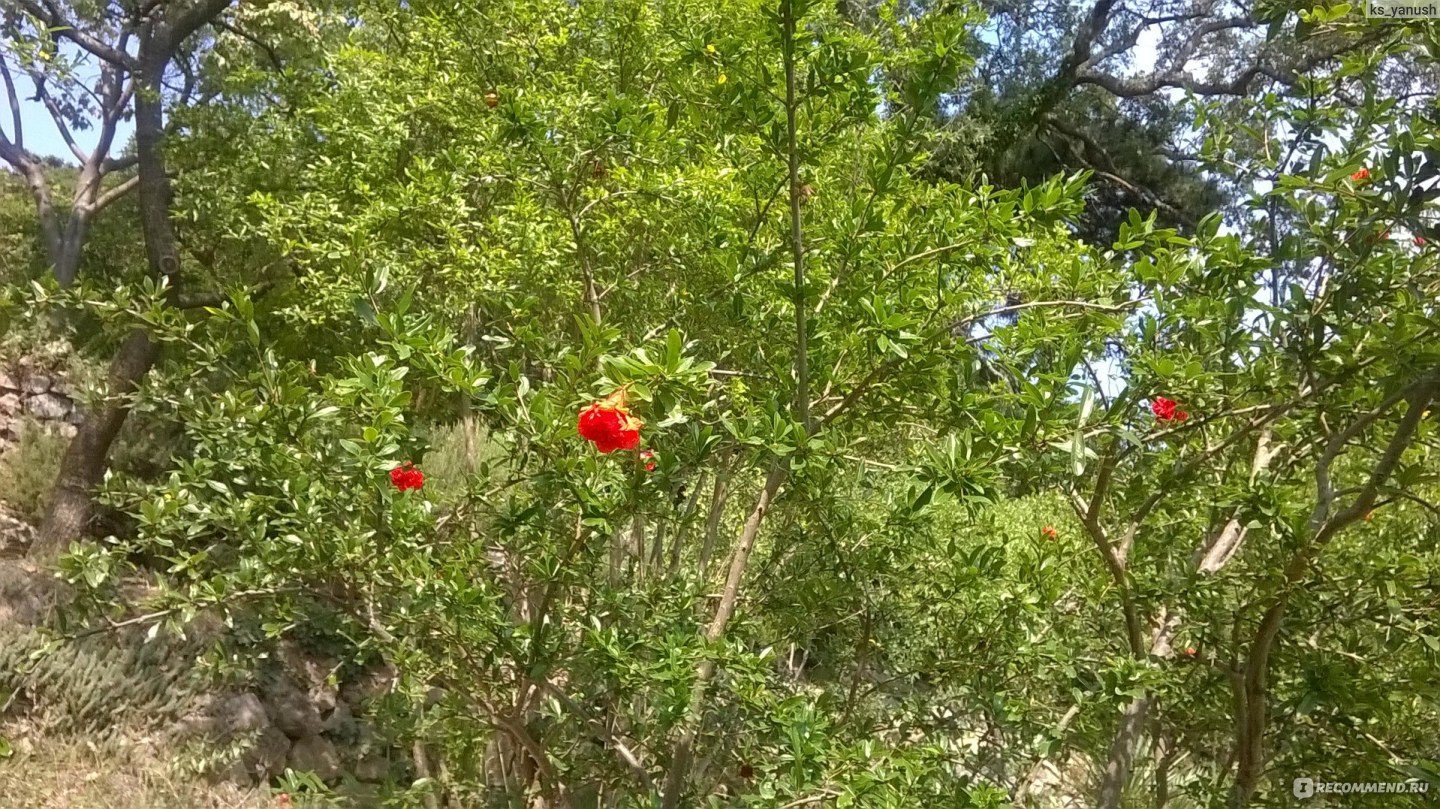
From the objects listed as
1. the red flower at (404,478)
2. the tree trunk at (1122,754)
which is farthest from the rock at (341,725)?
the tree trunk at (1122,754)

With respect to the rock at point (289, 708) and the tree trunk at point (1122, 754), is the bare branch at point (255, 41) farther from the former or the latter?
the tree trunk at point (1122, 754)

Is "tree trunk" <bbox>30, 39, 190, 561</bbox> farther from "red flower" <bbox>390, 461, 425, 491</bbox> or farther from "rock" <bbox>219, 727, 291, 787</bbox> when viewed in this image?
"red flower" <bbox>390, 461, 425, 491</bbox>

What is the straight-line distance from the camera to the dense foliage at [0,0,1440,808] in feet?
5.12

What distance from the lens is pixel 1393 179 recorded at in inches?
53.9

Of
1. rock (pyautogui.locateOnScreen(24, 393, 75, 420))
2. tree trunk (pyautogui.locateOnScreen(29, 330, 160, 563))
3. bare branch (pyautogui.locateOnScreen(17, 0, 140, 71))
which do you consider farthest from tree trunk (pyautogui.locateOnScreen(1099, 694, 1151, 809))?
rock (pyautogui.locateOnScreen(24, 393, 75, 420))

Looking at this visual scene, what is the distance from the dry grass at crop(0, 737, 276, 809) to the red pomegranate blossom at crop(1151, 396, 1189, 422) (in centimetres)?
379

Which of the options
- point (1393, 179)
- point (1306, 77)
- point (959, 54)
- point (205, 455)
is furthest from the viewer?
point (205, 455)

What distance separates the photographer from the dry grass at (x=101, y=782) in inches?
132

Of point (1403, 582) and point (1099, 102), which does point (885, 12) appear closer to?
point (1403, 582)

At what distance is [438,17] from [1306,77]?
118 inches

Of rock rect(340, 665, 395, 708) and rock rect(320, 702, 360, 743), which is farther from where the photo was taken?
rock rect(340, 665, 395, 708)

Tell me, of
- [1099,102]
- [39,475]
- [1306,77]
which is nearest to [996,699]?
[1306,77]

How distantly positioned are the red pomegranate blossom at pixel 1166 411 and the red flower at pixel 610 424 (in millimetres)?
1091

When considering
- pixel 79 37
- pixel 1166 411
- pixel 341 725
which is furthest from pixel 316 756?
pixel 1166 411
